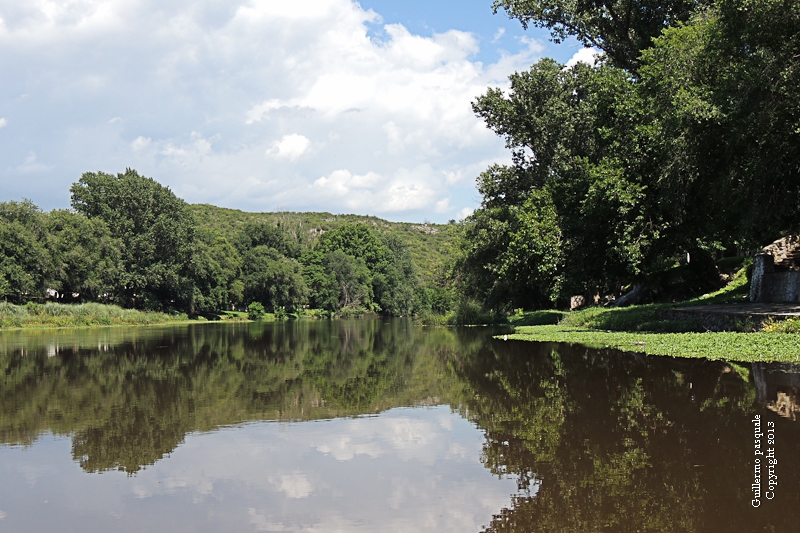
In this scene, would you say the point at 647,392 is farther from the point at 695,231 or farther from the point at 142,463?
the point at 695,231

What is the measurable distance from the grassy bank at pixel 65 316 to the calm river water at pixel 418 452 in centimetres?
4388

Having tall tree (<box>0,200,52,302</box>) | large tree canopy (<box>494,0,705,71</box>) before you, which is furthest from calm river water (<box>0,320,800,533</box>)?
tall tree (<box>0,200,52,302</box>)

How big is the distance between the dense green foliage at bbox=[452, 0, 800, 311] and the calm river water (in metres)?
9.12

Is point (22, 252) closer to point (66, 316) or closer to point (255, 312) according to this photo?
→ point (66, 316)

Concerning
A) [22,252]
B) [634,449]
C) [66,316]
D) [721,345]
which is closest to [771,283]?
[721,345]

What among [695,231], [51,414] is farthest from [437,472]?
[695,231]

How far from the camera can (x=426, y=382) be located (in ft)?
49.4

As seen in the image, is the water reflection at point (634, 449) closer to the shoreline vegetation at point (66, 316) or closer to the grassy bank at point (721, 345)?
→ the grassy bank at point (721, 345)

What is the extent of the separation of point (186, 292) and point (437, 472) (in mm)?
80503

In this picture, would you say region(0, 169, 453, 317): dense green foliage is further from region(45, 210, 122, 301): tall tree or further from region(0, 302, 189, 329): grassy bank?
→ region(0, 302, 189, 329): grassy bank

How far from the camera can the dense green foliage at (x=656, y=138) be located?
18.8 m

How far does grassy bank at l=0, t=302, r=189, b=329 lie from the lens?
52.9 meters

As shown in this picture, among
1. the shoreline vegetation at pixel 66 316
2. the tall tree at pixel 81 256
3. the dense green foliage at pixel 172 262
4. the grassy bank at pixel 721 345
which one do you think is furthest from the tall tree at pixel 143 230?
the grassy bank at pixel 721 345

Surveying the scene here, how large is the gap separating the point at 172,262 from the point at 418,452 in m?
79.1
